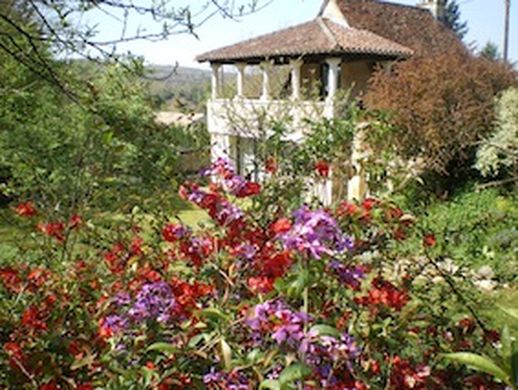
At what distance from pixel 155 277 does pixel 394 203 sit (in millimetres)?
1108

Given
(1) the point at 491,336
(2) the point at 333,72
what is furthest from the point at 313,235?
(2) the point at 333,72

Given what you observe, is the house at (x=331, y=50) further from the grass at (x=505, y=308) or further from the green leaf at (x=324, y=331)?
the green leaf at (x=324, y=331)

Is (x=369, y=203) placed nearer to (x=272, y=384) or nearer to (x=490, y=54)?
(x=272, y=384)

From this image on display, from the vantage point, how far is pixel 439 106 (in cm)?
1202

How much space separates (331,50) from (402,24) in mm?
6455

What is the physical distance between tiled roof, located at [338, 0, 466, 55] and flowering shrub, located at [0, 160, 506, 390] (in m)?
17.4

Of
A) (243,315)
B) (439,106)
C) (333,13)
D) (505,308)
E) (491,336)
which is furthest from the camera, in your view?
Result: (333,13)

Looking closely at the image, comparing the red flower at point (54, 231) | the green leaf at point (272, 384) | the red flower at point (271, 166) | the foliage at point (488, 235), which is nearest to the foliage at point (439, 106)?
the foliage at point (488, 235)

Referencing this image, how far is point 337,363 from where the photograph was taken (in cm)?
158

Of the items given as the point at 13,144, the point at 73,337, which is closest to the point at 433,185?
the point at 13,144

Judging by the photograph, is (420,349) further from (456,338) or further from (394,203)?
(394,203)

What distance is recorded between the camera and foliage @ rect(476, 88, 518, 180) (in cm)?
1178

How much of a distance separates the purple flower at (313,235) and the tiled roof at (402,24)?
707 inches

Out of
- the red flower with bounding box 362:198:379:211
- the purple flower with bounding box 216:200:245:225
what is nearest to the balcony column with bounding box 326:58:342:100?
the red flower with bounding box 362:198:379:211
